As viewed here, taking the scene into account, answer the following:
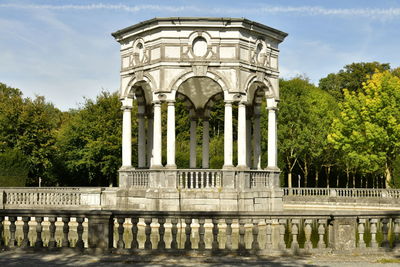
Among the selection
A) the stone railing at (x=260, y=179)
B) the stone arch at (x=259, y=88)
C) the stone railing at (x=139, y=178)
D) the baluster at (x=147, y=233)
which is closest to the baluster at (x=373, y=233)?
the baluster at (x=147, y=233)

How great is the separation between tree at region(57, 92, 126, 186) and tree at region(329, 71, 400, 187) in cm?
1789

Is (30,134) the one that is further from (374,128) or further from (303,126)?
(374,128)

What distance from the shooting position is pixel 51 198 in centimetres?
2625

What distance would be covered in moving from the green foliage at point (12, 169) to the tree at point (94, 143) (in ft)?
22.1

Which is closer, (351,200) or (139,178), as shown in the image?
(139,178)

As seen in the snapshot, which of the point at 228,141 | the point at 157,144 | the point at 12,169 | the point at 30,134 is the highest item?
the point at 30,134

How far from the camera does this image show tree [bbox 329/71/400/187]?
4022 centimetres

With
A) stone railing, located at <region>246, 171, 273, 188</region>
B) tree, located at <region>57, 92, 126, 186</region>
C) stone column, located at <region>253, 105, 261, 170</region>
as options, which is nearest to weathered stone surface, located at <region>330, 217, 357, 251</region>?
stone railing, located at <region>246, 171, 273, 188</region>

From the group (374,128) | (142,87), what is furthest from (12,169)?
(374,128)

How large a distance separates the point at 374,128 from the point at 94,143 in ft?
73.8

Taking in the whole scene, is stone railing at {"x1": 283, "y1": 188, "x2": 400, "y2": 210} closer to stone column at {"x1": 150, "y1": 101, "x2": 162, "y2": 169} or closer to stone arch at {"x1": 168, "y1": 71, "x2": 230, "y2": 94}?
stone column at {"x1": 150, "y1": 101, "x2": 162, "y2": 169}

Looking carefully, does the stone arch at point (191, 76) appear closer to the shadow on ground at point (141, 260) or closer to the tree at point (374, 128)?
the shadow on ground at point (141, 260)

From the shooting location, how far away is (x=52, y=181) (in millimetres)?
46188

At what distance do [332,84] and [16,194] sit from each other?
53.5 m
